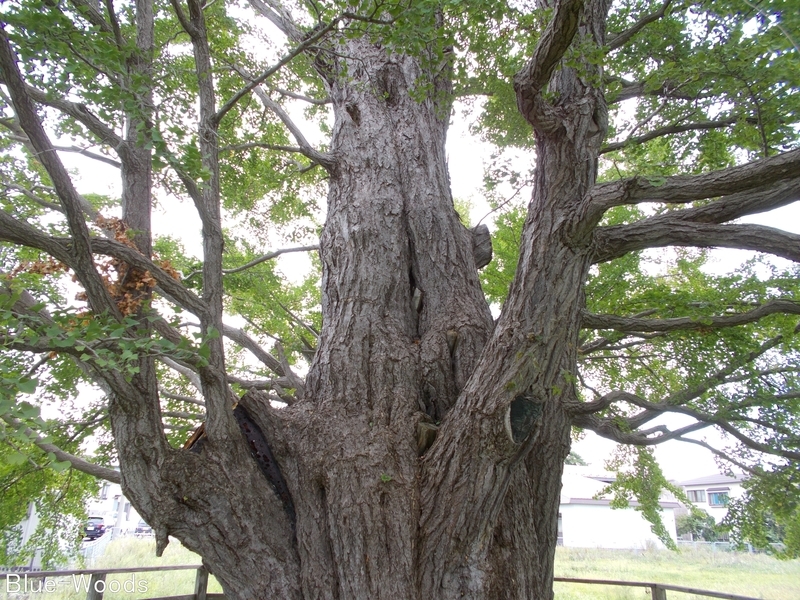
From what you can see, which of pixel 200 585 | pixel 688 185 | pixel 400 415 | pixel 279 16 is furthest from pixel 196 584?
pixel 279 16

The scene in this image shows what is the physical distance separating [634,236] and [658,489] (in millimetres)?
5692

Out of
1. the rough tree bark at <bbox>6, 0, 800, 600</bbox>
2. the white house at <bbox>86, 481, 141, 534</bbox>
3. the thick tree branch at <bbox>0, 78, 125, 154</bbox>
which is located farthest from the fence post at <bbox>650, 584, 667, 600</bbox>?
the white house at <bbox>86, 481, 141, 534</bbox>

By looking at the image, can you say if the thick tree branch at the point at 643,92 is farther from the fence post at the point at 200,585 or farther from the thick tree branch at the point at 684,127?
the fence post at the point at 200,585

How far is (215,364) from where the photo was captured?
221 centimetres

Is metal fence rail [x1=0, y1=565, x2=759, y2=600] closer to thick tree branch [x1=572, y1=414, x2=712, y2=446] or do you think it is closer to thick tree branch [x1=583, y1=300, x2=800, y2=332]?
thick tree branch [x1=572, y1=414, x2=712, y2=446]

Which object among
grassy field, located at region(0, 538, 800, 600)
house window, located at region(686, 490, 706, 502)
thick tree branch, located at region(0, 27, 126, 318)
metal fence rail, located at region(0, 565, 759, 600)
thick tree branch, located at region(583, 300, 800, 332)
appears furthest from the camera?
house window, located at region(686, 490, 706, 502)

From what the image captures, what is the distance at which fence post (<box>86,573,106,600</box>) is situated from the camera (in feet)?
13.4

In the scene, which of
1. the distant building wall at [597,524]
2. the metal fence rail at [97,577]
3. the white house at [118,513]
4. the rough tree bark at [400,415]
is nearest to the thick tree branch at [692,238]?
the rough tree bark at [400,415]

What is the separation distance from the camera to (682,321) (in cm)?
289

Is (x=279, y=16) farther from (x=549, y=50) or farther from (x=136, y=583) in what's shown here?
(x=136, y=583)

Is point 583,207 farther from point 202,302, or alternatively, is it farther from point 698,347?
point 698,347

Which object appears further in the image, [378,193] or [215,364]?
[378,193]

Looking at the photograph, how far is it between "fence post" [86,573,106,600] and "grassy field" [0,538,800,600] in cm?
24

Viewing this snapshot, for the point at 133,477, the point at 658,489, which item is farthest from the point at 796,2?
the point at 658,489
